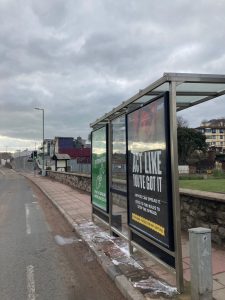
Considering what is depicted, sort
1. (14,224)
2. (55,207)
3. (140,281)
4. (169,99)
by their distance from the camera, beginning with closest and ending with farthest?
(169,99) < (140,281) < (14,224) < (55,207)

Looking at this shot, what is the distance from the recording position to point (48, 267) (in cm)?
700

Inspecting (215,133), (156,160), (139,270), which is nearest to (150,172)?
(156,160)

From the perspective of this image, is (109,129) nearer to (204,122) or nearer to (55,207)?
(55,207)

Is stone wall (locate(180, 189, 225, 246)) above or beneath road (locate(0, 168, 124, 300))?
above

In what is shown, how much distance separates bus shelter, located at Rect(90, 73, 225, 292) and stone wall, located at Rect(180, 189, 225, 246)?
1.29m

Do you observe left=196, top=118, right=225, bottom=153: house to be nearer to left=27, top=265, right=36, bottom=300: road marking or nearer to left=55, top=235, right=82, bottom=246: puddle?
left=55, top=235, right=82, bottom=246: puddle

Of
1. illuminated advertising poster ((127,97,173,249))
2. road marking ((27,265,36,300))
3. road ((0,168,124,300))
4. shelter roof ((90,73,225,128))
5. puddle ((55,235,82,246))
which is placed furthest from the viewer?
puddle ((55,235,82,246))

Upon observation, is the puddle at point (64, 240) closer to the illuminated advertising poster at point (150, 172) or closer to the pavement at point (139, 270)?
the pavement at point (139, 270)

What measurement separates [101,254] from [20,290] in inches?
76.3

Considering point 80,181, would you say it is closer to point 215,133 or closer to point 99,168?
point 99,168

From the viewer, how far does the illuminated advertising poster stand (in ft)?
17.0

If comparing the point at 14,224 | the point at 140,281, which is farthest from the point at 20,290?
the point at 14,224

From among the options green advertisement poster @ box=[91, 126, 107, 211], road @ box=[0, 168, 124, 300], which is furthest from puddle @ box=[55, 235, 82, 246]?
green advertisement poster @ box=[91, 126, 107, 211]

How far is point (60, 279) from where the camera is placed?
20.6ft
